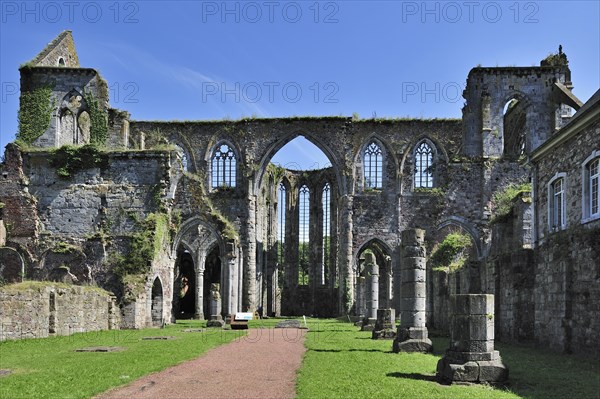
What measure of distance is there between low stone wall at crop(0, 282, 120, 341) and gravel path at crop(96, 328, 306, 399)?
562 cm

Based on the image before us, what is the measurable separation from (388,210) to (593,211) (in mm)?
22176

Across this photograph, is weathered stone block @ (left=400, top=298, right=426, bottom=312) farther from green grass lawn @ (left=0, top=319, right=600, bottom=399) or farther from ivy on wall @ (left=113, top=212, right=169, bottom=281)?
ivy on wall @ (left=113, top=212, right=169, bottom=281)

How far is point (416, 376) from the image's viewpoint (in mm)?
12469

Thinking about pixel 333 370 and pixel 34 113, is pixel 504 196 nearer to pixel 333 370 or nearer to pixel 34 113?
pixel 34 113

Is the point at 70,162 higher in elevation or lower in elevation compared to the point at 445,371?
higher

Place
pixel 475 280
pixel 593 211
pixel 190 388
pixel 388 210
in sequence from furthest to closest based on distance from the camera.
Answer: pixel 388 210 → pixel 475 280 → pixel 593 211 → pixel 190 388

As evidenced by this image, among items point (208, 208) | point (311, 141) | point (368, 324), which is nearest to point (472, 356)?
point (368, 324)

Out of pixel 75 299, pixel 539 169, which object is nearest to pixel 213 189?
pixel 75 299

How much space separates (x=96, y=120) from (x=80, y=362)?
25.7 m

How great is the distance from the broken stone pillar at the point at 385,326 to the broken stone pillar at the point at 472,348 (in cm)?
914

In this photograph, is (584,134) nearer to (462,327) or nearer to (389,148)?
(462,327)

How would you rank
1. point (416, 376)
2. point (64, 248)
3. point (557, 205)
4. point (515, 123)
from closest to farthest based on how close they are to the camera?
1. point (416, 376)
2. point (557, 205)
3. point (64, 248)
4. point (515, 123)

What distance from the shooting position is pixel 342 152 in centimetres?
3988

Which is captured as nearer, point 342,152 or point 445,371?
point 445,371
